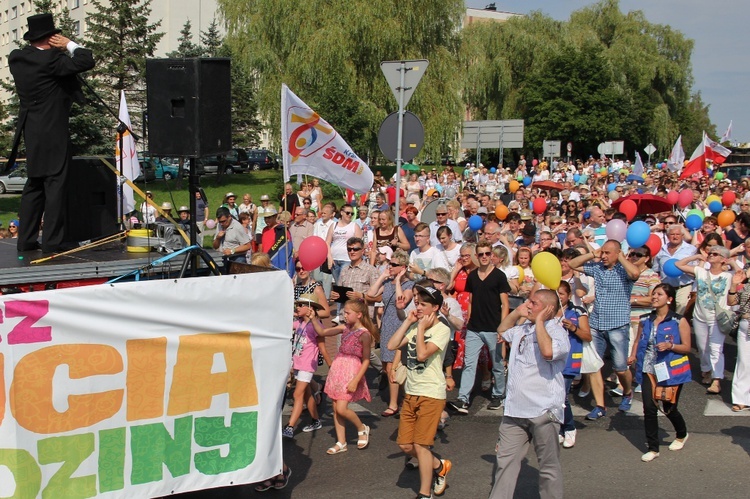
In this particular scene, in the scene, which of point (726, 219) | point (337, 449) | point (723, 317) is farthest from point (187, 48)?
point (337, 449)

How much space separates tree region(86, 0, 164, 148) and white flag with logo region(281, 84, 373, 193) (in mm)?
26849

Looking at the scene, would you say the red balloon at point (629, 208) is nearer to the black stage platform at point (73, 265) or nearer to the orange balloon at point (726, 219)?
the orange balloon at point (726, 219)

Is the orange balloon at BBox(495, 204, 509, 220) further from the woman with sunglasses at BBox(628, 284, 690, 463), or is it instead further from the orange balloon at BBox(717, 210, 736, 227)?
the woman with sunglasses at BBox(628, 284, 690, 463)

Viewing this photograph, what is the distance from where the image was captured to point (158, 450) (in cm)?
518

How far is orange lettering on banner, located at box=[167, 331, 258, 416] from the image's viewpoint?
5.23m

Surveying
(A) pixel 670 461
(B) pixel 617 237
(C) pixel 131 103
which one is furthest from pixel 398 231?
(C) pixel 131 103

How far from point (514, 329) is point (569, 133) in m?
49.8

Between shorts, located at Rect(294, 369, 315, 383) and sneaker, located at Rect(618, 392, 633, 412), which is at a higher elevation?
shorts, located at Rect(294, 369, 315, 383)

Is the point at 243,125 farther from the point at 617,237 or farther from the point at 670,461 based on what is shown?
the point at 670,461

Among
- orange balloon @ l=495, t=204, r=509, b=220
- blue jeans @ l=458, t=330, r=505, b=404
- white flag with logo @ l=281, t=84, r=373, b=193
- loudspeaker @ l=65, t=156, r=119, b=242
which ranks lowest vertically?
blue jeans @ l=458, t=330, r=505, b=404

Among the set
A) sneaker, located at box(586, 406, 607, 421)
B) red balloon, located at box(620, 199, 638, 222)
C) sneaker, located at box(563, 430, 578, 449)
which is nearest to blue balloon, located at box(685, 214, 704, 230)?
red balloon, located at box(620, 199, 638, 222)

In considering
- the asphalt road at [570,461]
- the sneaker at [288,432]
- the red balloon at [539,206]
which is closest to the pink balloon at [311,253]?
the asphalt road at [570,461]

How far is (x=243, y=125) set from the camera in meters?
41.8

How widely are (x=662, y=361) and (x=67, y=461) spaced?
4.81 meters
